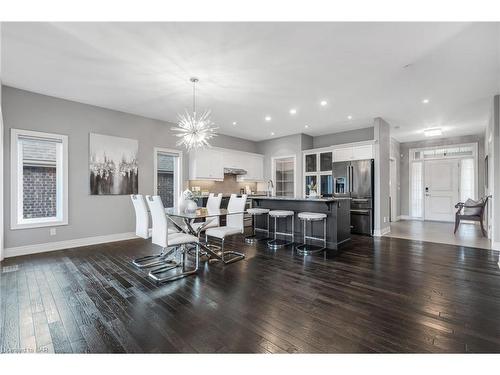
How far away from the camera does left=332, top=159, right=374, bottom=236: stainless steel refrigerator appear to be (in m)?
5.71

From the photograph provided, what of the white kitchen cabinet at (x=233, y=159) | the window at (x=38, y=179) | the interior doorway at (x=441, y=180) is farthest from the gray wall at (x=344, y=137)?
the window at (x=38, y=179)

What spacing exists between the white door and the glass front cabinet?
4113 mm

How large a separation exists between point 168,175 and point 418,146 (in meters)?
8.50

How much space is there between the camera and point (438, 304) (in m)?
2.31

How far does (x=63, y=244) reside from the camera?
4379mm

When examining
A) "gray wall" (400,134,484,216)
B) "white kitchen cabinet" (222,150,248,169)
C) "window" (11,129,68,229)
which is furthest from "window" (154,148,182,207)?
"gray wall" (400,134,484,216)

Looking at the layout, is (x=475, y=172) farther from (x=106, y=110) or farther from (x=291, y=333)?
(x=106, y=110)

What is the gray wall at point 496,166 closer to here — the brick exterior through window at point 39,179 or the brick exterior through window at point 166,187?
the brick exterior through window at point 166,187

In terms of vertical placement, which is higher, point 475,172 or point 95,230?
point 475,172

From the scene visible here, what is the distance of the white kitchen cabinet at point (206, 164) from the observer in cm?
626

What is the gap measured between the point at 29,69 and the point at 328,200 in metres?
5.04

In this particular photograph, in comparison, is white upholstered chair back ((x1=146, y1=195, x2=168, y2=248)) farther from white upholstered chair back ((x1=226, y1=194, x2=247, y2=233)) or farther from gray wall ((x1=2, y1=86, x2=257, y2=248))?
gray wall ((x1=2, y1=86, x2=257, y2=248))

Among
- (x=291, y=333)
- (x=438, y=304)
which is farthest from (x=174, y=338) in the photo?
(x=438, y=304)
